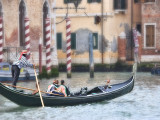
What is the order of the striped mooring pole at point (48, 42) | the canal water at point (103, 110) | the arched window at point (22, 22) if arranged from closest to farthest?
the canal water at point (103, 110)
the striped mooring pole at point (48, 42)
the arched window at point (22, 22)

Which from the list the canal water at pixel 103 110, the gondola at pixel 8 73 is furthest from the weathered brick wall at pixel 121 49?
the canal water at pixel 103 110

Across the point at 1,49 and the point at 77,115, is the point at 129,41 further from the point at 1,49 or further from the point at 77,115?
the point at 77,115

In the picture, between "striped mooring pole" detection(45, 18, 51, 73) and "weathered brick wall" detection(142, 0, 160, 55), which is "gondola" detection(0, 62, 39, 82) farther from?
"weathered brick wall" detection(142, 0, 160, 55)

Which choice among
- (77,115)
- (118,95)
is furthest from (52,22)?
(77,115)

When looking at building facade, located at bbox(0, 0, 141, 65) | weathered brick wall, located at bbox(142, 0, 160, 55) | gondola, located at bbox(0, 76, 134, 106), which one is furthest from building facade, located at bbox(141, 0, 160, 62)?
gondola, located at bbox(0, 76, 134, 106)

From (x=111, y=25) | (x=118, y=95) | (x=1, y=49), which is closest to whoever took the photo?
(x=118, y=95)

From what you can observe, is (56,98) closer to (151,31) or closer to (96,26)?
(96,26)

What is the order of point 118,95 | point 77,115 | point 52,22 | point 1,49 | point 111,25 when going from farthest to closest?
point 111,25 < point 52,22 < point 1,49 < point 118,95 < point 77,115

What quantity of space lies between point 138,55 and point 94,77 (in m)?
4.09

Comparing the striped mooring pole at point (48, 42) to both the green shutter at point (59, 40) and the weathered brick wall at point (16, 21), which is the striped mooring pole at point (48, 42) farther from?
the green shutter at point (59, 40)

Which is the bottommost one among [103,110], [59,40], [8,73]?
[103,110]

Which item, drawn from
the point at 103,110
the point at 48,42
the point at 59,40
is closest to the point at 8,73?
the point at 48,42

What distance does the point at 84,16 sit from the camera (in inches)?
1147

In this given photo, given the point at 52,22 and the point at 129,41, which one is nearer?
the point at 52,22
